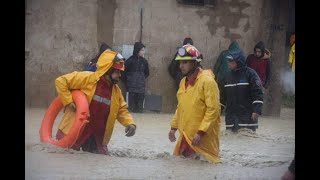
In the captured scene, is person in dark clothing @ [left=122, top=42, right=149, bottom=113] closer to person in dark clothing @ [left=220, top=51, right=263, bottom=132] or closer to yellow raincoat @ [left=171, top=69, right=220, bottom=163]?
yellow raincoat @ [left=171, top=69, right=220, bottom=163]

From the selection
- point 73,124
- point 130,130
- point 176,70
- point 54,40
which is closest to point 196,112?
point 176,70

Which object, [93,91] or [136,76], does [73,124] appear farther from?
[136,76]

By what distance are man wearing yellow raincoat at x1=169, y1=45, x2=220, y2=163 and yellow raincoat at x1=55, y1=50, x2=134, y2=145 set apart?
660mm

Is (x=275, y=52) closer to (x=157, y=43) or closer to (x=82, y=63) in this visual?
(x=157, y=43)

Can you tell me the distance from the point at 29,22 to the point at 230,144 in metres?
2.90

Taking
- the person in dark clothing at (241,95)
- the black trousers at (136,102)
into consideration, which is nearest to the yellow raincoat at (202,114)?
the person in dark clothing at (241,95)

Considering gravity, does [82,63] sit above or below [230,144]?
above

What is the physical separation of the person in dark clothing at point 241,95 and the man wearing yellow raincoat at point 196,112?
0.78ft

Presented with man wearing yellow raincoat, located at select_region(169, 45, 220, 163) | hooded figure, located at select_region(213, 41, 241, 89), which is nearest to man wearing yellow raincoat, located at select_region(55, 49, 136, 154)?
man wearing yellow raincoat, located at select_region(169, 45, 220, 163)

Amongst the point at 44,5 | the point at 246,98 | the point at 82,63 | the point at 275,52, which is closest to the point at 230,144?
the point at 246,98

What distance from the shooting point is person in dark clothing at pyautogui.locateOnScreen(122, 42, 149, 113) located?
10.3 meters

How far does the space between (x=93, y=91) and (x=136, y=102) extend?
570 mm

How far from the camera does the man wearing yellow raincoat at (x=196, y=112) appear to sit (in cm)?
1014

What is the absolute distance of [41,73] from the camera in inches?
400
